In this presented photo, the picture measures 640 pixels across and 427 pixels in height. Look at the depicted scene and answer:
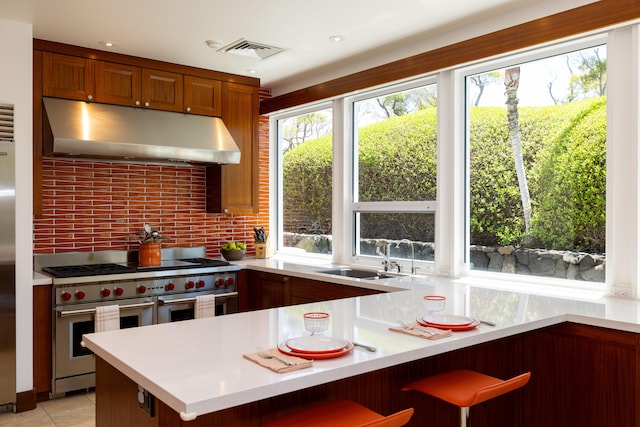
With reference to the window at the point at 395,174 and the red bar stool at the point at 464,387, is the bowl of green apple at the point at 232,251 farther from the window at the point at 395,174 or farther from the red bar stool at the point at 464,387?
the red bar stool at the point at 464,387

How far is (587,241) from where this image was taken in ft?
10.9

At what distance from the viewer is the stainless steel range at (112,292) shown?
3891 mm

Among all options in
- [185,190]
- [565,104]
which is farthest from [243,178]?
[565,104]

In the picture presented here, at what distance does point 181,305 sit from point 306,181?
1.75 meters

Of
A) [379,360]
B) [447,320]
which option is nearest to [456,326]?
[447,320]

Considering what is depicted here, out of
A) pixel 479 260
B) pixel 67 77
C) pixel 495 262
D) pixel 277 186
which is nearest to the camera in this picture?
pixel 495 262

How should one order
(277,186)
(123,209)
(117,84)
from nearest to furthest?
(117,84) < (123,209) < (277,186)

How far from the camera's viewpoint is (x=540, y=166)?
3.54 m

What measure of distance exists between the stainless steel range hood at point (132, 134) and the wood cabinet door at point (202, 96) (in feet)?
0.22

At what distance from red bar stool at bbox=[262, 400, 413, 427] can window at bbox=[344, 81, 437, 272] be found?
237 centimetres

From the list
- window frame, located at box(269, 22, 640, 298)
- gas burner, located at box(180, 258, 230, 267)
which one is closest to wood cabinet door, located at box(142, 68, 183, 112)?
gas burner, located at box(180, 258, 230, 267)

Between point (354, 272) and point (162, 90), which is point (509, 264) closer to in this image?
point (354, 272)

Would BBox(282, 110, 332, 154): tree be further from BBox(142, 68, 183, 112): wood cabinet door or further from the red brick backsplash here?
BBox(142, 68, 183, 112): wood cabinet door

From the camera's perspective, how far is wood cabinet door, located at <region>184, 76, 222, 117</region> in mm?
4867
